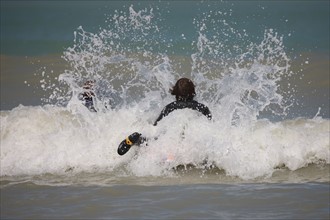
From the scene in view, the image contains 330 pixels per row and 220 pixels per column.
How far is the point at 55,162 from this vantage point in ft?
36.9

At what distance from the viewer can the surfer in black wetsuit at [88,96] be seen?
12.4 m

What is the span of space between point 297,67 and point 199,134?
24.4 m

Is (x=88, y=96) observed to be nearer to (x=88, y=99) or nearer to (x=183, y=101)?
(x=88, y=99)

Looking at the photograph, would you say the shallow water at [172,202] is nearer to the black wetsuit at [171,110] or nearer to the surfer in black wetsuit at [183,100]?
the black wetsuit at [171,110]

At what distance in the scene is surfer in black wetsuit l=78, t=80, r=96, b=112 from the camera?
12445 millimetres

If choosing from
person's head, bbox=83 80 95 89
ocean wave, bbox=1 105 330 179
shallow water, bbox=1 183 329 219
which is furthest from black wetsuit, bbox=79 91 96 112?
shallow water, bbox=1 183 329 219

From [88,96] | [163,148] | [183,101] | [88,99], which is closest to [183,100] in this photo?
[183,101]

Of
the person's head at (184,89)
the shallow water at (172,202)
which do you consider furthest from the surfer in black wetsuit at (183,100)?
the shallow water at (172,202)

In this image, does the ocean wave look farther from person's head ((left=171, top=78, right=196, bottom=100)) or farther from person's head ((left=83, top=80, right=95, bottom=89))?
person's head ((left=83, top=80, right=95, bottom=89))

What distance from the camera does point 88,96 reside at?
41.0ft

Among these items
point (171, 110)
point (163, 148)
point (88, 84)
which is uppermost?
point (88, 84)

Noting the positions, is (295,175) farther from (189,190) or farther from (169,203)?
(169,203)

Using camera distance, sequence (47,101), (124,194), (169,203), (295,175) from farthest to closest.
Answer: (47,101) → (295,175) → (124,194) → (169,203)

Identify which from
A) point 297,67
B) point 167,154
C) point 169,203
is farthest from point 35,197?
point 297,67
